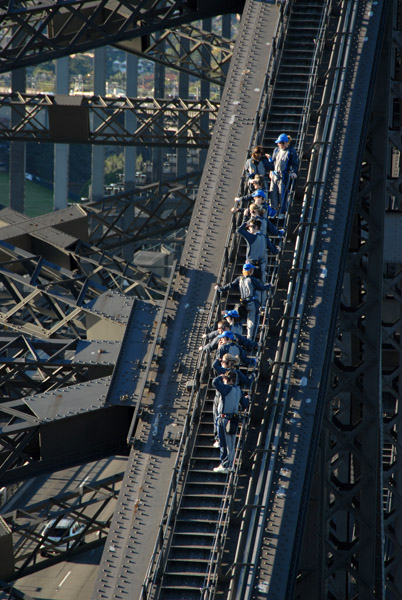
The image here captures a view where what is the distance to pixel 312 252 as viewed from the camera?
2945cm

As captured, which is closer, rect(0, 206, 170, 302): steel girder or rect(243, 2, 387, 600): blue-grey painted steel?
rect(243, 2, 387, 600): blue-grey painted steel

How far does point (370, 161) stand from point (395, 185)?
1101mm

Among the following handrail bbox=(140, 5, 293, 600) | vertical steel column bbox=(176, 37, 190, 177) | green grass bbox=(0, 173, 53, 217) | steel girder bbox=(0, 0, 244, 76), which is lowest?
handrail bbox=(140, 5, 293, 600)

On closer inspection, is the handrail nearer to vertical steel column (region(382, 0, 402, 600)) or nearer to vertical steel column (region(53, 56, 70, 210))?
vertical steel column (region(382, 0, 402, 600))

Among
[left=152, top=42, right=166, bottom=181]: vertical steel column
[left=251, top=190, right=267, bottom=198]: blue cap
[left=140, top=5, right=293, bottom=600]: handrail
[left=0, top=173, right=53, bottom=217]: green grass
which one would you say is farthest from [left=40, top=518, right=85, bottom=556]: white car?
[left=0, top=173, right=53, bottom=217]: green grass

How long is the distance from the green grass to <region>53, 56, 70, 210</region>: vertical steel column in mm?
46410

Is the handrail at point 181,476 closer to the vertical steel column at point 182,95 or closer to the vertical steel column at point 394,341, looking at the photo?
the vertical steel column at point 394,341

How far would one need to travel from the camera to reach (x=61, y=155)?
86.4 m

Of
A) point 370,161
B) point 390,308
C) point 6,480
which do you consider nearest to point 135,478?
point 6,480

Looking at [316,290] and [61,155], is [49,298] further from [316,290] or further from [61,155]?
[61,155]

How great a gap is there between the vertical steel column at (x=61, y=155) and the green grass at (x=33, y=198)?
1827 inches

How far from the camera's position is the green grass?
13804 cm

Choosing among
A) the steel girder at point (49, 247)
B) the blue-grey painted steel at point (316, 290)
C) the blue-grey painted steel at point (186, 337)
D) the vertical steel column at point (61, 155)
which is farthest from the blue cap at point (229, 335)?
the vertical steel column at point (61, 155)

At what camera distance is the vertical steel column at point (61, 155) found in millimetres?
84938
